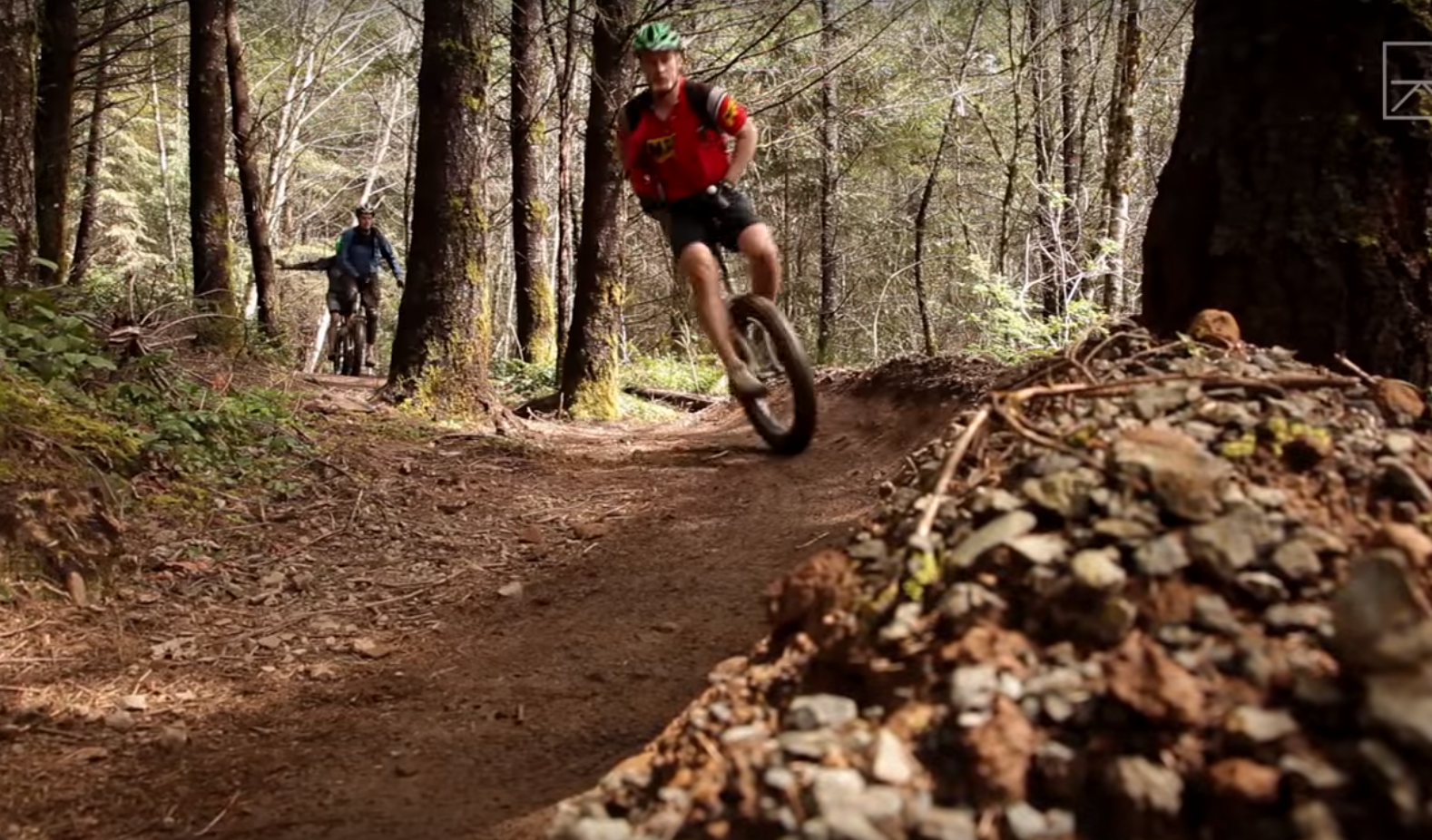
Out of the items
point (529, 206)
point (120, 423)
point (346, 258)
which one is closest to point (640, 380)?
point (529, 206)

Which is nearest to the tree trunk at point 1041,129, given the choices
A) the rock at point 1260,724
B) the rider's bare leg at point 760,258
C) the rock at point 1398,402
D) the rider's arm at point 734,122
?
the rider's bare leg at point 760,258

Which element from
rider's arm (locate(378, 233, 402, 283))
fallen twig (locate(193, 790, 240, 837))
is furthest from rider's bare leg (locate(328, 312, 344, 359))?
fallen twig (locate(193, 790, 240, 837))

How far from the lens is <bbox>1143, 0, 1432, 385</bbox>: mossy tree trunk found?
2.83 meters

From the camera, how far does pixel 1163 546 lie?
1.69m

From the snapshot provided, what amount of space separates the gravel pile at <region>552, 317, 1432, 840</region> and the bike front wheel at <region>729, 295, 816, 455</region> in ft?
8.72

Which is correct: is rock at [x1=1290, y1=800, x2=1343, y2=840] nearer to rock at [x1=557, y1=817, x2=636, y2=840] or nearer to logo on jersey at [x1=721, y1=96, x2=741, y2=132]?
rock at [x1=557, y1=817, x2=636, y2=840]

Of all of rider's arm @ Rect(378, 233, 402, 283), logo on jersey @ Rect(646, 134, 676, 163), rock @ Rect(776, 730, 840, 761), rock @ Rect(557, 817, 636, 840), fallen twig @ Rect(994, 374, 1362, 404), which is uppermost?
rider's arm @ Rect(378, 233, 402, 283)

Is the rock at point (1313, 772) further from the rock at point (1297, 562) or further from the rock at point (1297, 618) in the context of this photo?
the rock at point (1297, 562)

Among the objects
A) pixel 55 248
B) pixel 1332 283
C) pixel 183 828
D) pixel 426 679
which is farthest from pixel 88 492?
pixel 55 248

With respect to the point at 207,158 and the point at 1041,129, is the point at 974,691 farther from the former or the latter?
the point at 1041,129

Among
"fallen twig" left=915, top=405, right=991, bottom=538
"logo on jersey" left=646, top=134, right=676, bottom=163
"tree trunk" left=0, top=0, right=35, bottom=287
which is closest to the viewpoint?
"fallen twig" left=915, top=405, right=991, bottom=538

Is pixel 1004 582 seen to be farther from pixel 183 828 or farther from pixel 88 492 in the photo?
pixel 88 492

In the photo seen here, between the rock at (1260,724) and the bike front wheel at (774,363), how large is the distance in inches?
137

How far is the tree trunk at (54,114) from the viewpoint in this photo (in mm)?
11047
